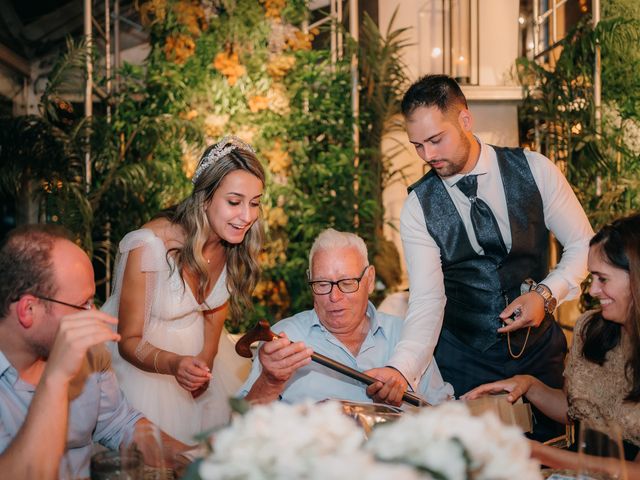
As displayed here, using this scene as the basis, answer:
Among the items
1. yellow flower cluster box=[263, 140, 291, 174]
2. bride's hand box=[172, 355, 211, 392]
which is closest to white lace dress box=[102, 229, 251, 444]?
bride's hand box=[172, 355, 211, 392]

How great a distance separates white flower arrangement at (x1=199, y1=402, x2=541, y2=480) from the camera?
83 cm

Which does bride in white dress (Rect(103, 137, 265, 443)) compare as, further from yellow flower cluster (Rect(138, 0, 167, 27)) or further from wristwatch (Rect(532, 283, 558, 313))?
yellow flower cluster (Rect(138, 0, 167, 27))

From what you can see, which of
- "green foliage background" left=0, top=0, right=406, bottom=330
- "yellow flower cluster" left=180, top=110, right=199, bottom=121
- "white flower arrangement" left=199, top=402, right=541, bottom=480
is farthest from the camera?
"yellow flower cluster" left=180, top=110, right=199, bottom=121

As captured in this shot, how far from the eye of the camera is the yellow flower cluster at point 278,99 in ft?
18.7

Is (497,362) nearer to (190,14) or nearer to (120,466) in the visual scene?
(120,466)

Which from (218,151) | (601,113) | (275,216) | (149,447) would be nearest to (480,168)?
(218,151)

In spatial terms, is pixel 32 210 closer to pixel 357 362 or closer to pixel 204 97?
pixel 204 97

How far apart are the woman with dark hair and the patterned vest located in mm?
440

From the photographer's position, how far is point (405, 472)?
2.66ft

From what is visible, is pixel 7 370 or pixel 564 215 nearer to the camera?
pixel 7 370

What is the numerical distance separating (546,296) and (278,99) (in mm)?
3507

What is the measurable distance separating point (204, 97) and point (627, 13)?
3.04 meters

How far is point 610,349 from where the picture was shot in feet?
7.47

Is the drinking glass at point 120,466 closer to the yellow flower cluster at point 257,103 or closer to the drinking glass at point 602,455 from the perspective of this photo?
the drinking glass at point 602,455
